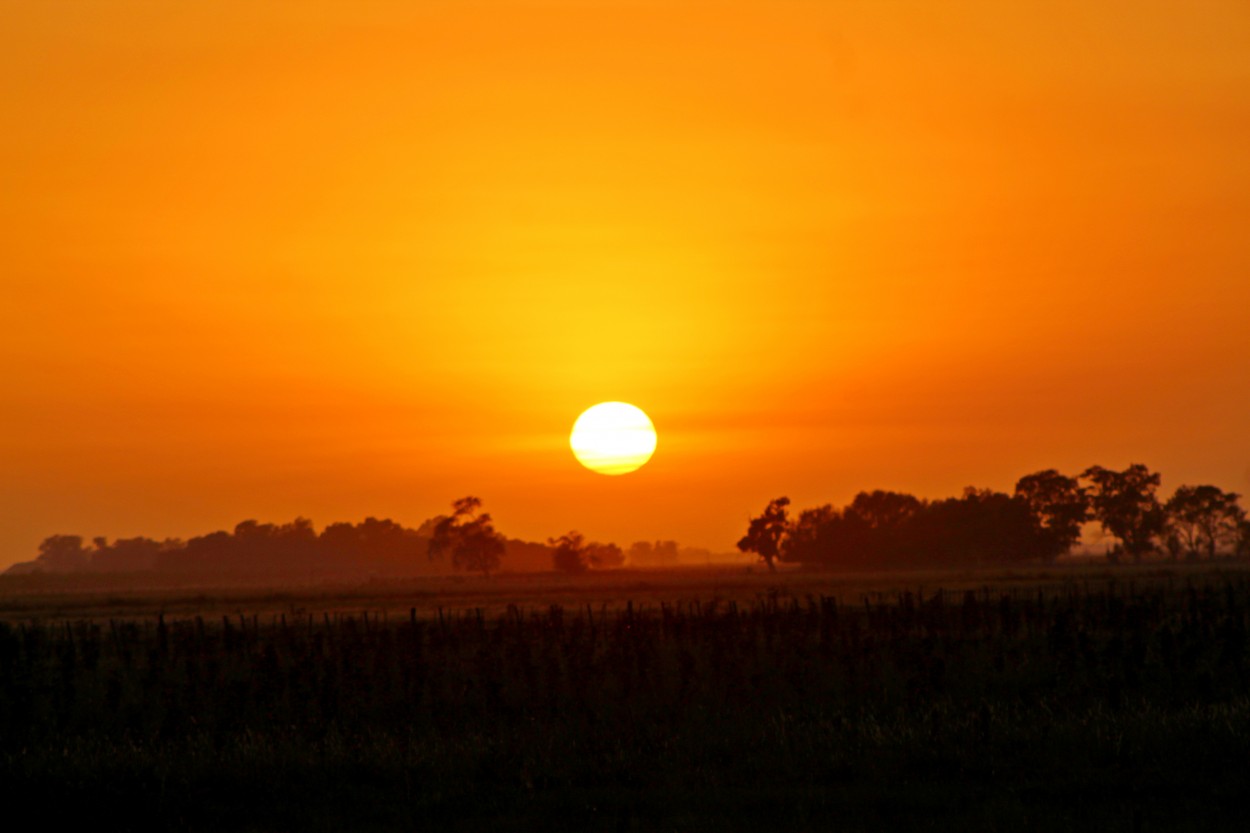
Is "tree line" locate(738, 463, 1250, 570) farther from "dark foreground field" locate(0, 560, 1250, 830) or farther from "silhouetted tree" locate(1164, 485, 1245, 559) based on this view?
"dark foreground field" locate(0, 560, 1250, 830)

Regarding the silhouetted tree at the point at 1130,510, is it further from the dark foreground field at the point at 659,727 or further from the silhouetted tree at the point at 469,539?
the dark foreground field at the point at 659,727

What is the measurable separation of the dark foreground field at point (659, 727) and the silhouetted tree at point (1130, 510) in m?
157

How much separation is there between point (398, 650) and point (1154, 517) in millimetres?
174493

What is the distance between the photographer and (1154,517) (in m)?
187

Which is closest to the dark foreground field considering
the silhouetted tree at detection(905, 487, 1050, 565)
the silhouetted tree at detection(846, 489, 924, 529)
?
the silhouetted tree at detection(905, 487, 1050, 565)

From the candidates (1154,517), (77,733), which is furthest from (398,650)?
(1154,517)

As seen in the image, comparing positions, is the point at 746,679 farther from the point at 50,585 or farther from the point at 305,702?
the point at 50,585

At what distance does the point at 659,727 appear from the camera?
69.3ft

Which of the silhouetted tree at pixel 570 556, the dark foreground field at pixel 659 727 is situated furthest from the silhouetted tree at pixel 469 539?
the dark foreground field at pixel 659 727

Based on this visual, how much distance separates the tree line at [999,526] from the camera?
495 feet

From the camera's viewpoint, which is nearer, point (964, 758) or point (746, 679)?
point (964, 758)

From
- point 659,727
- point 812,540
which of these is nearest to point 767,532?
point 812,540

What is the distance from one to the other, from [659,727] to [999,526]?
13663cm

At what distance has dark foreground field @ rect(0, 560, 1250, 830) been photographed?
1566 cm
